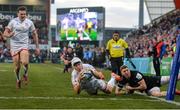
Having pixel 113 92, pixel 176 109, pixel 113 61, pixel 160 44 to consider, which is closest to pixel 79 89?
pixel 113 92

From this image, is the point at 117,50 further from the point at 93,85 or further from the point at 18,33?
the point at 93,85

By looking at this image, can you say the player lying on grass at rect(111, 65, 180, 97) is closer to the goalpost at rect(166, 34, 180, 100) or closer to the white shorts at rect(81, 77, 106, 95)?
the white shorts at rect(81, 77, 106, 95)

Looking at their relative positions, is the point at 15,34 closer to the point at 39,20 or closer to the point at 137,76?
the point at 137,76

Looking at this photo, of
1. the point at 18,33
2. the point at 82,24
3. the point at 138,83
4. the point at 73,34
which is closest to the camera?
the point at 138,83

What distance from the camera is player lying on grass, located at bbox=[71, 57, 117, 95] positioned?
11.7 meters

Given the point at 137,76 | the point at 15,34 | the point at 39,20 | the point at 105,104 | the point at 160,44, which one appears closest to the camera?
the point at 105,104

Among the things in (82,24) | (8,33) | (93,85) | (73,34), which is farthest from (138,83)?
(73,34)

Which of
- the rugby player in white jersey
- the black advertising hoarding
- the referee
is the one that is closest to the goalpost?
the rugby player in white jersey

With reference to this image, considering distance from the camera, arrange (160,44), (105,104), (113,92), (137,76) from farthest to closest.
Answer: (160,44)
(113,92)
(137,76)
(105,104)

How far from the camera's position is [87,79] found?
1181 cm

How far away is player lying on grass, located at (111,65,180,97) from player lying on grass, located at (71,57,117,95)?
1.06ft

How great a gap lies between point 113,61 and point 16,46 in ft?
15.0

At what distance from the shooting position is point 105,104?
1003 cm

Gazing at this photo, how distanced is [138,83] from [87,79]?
45.5 inches
